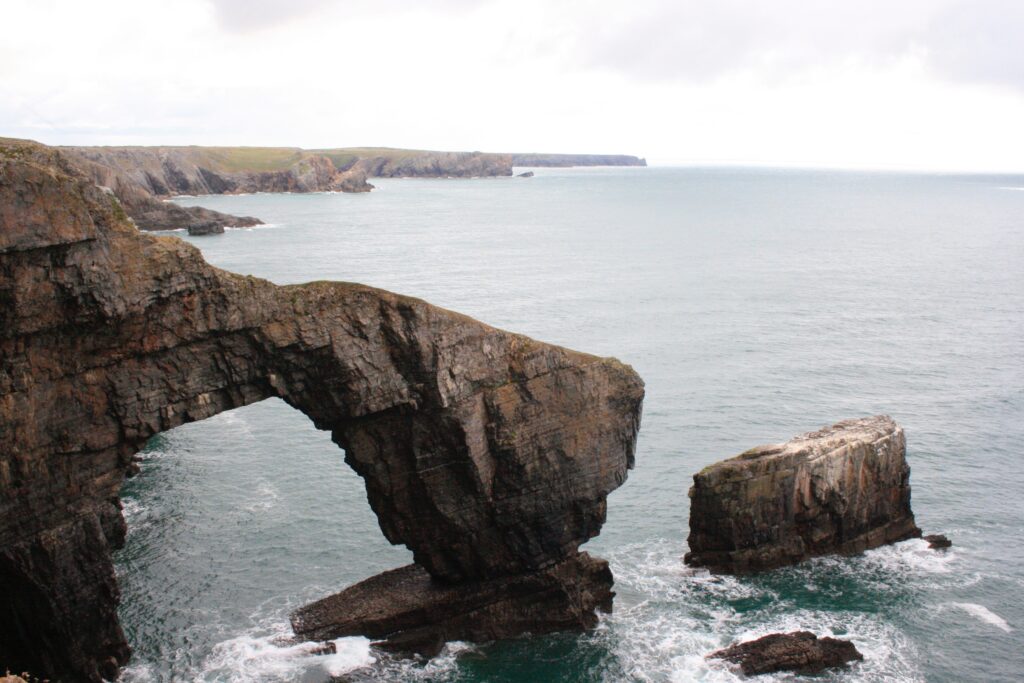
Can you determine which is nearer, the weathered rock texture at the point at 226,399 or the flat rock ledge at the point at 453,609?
the weathered rock texture at the point at 226,399

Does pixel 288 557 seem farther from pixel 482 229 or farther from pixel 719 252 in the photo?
pixel 482 229

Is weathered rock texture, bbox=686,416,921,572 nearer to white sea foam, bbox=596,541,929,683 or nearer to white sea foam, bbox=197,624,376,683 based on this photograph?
white sea foam, bbox=596,541,929,683

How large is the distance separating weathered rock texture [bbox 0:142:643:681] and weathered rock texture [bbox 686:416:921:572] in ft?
23.0

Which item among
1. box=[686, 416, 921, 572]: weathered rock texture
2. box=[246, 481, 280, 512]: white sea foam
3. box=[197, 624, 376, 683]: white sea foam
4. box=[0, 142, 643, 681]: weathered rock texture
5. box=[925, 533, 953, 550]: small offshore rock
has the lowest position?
box=[197, 624, 376, 683]: white sea foam

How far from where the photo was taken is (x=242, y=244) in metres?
132

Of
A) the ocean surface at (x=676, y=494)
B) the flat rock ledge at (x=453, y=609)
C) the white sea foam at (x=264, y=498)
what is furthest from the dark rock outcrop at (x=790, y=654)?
the white sea foam at (x=264, y=498)

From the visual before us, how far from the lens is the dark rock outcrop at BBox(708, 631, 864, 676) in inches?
1308

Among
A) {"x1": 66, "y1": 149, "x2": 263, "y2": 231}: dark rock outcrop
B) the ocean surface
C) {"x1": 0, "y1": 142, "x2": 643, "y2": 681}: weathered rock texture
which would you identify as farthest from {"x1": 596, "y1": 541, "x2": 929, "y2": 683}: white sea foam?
{"x1": 66, "y1": 149, "x2": 263, "y2": 231}: dark rock outcrop

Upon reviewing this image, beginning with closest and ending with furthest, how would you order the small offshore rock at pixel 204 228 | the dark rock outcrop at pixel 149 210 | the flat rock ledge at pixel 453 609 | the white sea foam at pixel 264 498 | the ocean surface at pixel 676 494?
the ocean surface at pixel 676 494
the flat rock ledge at pixel 453 609
the white sea foam at pixel 264 498
the small offshore rock at pixel 204 228
the dark rock outcrop at pixel 149 210

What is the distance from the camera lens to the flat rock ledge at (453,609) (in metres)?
34.2

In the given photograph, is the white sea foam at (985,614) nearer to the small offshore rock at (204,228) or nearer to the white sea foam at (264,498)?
the white sea foam at (264,498)

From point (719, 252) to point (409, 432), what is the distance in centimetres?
10850

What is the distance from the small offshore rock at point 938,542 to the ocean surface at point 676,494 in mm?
748

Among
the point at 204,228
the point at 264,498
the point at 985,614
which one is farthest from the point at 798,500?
the point at 204,228
